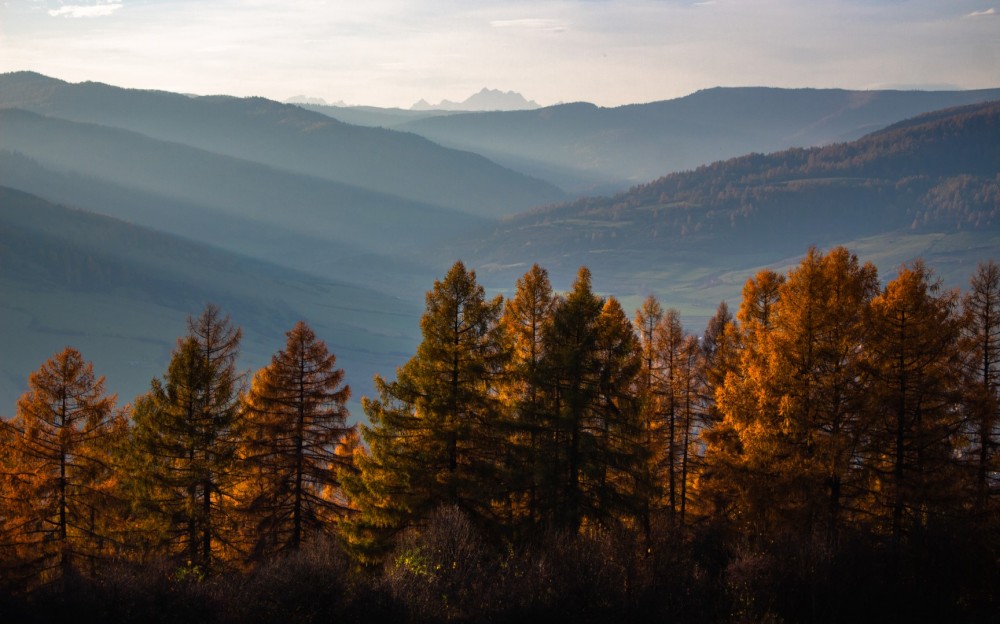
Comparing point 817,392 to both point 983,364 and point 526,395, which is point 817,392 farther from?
point 526,395

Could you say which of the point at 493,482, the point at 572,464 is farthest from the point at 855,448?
the point at 493,482

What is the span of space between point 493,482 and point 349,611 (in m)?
6.94

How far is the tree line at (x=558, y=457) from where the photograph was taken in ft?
69.2

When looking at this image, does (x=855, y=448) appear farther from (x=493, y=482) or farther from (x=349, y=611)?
(x=349, y=611)

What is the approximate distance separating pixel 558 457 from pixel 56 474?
1720cm

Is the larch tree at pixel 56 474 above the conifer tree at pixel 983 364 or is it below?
below

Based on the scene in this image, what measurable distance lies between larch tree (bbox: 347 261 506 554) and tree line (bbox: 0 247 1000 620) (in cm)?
7

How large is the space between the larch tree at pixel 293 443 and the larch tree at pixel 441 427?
104 inches

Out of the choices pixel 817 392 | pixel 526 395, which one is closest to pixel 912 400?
pixel 817 392

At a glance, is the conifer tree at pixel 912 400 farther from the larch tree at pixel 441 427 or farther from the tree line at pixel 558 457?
the larch tree at pixel 441 427

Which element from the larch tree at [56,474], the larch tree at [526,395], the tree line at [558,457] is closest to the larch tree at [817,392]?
the tree line at [558,457]

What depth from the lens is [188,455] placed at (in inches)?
1101

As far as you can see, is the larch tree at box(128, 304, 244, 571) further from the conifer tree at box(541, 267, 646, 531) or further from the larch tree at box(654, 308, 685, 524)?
the larch tree at box(654, 308, 685, 524)

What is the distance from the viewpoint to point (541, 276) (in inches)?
1047
